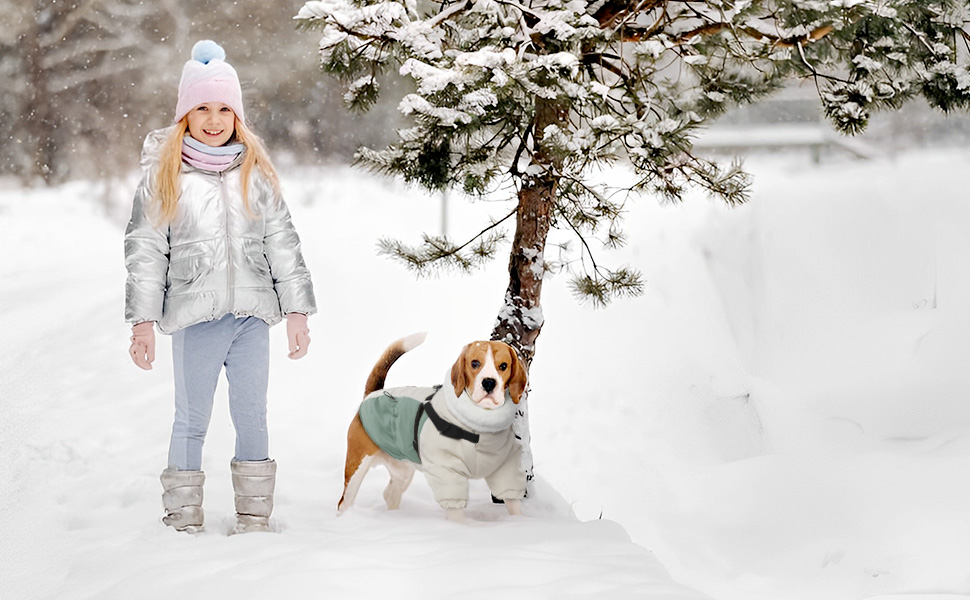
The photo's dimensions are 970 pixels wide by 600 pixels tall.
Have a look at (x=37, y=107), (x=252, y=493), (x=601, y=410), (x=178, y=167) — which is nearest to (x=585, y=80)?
(x=178, y=167)

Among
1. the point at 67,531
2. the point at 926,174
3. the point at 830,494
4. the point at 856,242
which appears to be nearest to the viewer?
the point at 67,531

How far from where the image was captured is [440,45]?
2154 mm

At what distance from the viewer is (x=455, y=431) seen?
2.09m

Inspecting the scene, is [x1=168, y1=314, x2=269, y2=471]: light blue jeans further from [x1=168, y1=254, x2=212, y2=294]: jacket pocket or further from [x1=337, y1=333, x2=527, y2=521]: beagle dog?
[x1=337, y1=333, x2=527, y2=521]: beagle dog

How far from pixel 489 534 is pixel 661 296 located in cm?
297

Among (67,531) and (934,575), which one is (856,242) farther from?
(67,531)

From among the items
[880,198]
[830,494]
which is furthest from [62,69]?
[830,494]

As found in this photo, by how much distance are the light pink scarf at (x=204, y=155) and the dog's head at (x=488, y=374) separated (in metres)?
0.72

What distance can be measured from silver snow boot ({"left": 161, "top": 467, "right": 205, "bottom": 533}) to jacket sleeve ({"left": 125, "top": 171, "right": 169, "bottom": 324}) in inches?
14.1

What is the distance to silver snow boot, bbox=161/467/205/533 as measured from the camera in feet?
6.37

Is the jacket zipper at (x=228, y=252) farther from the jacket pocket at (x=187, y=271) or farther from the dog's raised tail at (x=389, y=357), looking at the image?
the dog's raised tail at (x=389, y=357)

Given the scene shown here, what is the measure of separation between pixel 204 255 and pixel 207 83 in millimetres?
388

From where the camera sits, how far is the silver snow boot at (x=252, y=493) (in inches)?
78.2

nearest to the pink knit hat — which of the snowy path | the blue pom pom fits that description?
the blue pom pom
